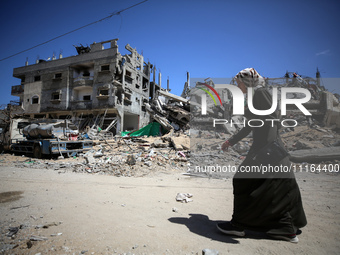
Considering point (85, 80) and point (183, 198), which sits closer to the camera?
point (183, 198)

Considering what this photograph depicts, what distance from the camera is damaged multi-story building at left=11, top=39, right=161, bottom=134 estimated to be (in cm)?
2250

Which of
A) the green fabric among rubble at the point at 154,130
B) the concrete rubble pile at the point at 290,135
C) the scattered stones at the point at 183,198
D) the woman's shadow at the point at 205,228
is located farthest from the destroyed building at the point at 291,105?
the woman's shadow at the point at 205,228

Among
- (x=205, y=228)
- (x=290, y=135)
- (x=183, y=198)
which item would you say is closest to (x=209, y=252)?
(x=205, y=228)

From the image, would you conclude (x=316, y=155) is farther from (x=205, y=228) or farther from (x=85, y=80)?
(x=85, y=80)

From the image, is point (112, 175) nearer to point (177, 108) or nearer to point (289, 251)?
point (289, 251)

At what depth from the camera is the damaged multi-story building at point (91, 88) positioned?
2250 centimetres

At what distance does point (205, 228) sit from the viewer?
2.12 meters

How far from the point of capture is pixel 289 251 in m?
1.63

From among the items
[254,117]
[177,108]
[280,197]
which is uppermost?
[177,108]

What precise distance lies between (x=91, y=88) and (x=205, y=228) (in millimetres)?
25661

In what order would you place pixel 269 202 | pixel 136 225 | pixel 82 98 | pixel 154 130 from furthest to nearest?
pixel 82 98
pixel 154 130
pixel 136 225
pixel 269 202

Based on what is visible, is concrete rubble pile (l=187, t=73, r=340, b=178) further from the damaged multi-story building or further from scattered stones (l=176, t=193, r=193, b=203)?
the damaged multi-story building

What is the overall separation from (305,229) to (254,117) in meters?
1.44

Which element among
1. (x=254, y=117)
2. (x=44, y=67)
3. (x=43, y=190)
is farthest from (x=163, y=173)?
(x=44, y=67)
